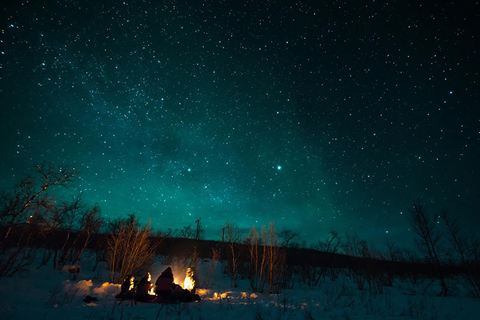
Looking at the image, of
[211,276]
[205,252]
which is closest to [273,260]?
[211,276]

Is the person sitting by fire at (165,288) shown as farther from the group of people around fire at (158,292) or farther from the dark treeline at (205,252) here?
the dark treeline at (205,252)

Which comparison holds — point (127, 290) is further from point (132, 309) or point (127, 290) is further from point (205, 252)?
point (205, 252)

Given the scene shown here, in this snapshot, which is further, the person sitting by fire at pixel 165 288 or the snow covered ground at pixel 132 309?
the person sitting by fire at pixel 165 288

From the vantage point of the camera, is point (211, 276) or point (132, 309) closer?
point (132, 309)

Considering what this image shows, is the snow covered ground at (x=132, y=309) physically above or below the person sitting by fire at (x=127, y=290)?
below

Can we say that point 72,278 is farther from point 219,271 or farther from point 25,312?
point 219,271

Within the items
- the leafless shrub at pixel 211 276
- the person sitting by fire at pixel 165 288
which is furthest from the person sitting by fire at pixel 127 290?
the leafless shrub at pixel 211 276

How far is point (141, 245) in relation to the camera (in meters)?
14.5

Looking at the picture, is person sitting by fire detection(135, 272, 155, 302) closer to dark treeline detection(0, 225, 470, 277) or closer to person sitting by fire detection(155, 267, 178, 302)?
person sitting by fire detection(155, 267, 178, 302)

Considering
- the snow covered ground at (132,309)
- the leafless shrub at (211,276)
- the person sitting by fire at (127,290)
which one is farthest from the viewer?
the leafless shrub at (211,276)

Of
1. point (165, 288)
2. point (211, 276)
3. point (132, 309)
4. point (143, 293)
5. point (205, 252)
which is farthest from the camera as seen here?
point (205, 252)

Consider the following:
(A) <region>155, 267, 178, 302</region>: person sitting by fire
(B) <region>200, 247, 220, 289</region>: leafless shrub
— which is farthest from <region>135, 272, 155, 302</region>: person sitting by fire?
(B) <region>200, 247, 220, 289</region>: leafless shrub

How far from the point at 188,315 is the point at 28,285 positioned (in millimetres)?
10946

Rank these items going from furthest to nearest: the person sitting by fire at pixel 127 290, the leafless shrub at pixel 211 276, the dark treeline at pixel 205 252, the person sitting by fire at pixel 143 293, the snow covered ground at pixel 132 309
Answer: the dark treeline at pixel 205 252
the leafless shrub at pixel 211 276
the person sitting by fire at pixel 127 290
the person sitting by fire at pixel 143 293
the snow covered ground at pixel 132 309
